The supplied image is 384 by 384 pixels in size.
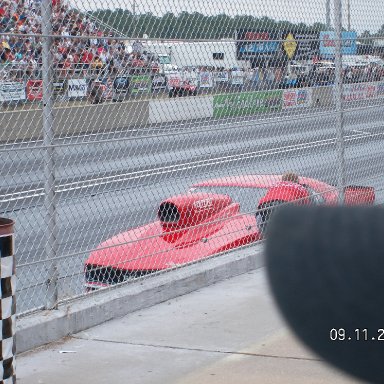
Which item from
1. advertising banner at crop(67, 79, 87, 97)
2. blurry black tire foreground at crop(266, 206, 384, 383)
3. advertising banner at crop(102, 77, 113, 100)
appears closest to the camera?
blurry black tire foreground at crop(266, 206, 384, 383)

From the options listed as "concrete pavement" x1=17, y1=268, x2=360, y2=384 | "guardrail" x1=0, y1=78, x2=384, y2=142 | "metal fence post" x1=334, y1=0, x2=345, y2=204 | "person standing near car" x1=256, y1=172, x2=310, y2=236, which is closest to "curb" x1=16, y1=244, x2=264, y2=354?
"concrete pavement" x1=17, y1=268, x2=360, y2=384

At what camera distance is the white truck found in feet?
21.7

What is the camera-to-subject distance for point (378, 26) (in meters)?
9.95

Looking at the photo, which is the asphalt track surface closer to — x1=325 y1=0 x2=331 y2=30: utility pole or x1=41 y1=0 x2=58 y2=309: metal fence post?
x1=41 y1=0 x2=58 y2=309: metal fence post

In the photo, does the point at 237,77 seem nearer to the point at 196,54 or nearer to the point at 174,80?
the point at 196,54

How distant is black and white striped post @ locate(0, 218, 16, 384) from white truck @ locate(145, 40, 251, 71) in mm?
2918

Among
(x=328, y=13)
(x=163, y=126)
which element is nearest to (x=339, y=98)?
(x=328, y=13)

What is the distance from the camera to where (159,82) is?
6590 mm

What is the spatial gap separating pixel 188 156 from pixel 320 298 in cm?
649

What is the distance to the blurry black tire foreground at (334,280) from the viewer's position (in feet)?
3.04

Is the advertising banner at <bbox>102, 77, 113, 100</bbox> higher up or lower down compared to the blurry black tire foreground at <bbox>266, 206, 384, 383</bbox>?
higher up

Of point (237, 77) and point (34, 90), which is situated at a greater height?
point (237, 77)

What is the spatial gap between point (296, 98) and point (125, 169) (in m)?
2.03

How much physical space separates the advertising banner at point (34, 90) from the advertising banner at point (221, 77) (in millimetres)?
2010
